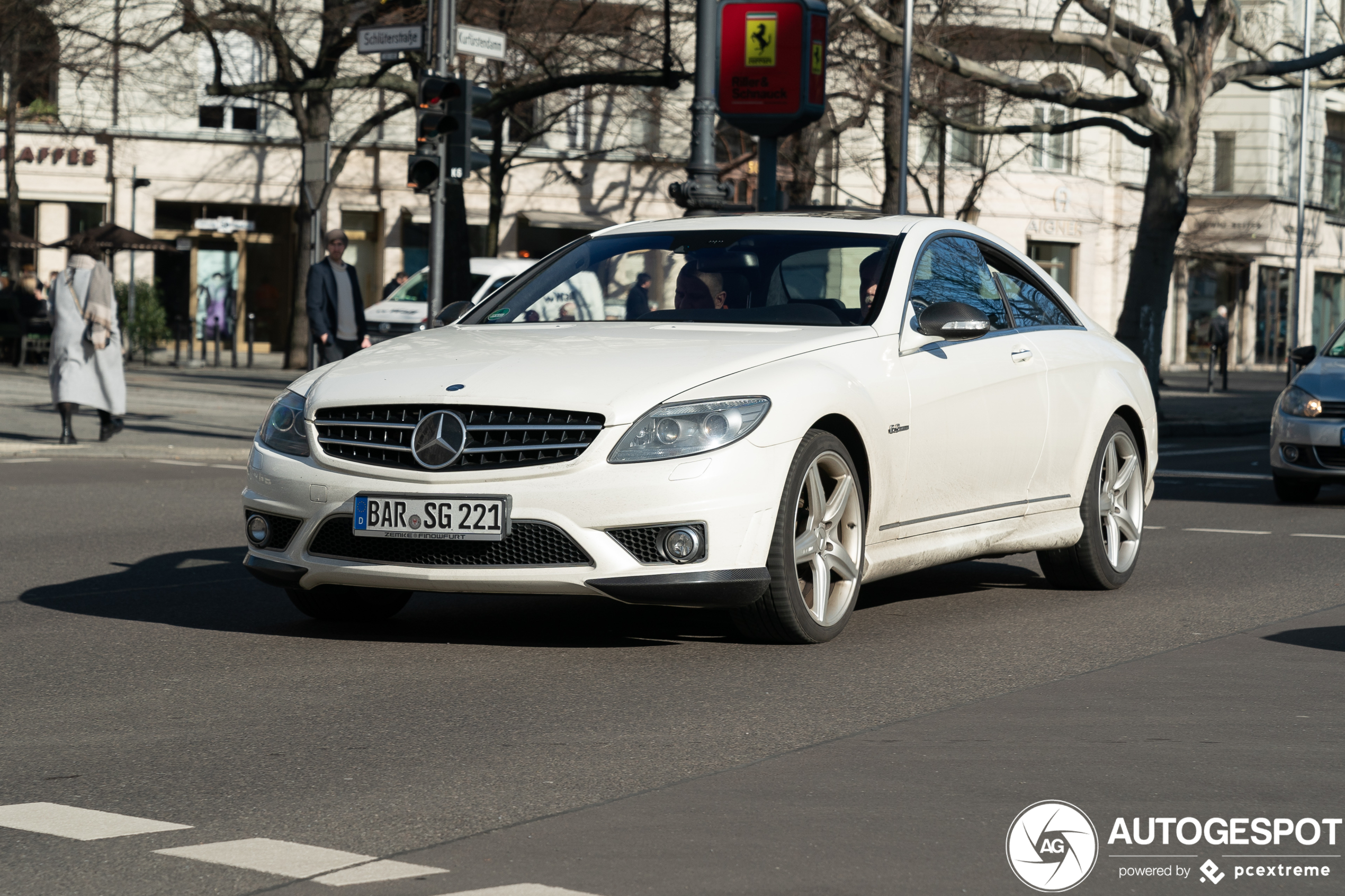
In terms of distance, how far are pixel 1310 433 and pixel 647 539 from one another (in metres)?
8.90

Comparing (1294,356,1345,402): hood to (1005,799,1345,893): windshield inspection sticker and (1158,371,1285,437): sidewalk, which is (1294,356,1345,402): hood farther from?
(1005,799,1345,893): windshield inspection sticker

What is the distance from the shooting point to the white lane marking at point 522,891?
3859 mm

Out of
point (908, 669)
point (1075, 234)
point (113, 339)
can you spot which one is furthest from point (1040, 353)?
point (1075, 234)

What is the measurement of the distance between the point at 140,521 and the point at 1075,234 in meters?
40.6

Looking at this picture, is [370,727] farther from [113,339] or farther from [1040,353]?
[113,339]

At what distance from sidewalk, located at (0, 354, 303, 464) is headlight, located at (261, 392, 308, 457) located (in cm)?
999

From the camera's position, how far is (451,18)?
16.8m

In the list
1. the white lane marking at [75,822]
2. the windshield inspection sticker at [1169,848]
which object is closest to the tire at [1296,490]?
the windshield inspection sticker at [1169,848]

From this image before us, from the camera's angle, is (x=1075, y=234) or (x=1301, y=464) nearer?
(x=1301, y=464)

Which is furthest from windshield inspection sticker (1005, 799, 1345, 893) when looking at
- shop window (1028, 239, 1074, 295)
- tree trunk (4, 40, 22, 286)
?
shop window (1028, 239, 1074, 295)

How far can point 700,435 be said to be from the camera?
21.4 ft

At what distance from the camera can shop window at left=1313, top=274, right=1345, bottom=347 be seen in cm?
5731

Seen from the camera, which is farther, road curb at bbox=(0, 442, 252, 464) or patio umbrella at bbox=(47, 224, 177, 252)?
patio umbrella at bbox=(47, 224, 177, 252)

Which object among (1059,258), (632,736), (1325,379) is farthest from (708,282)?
(1059,258)
